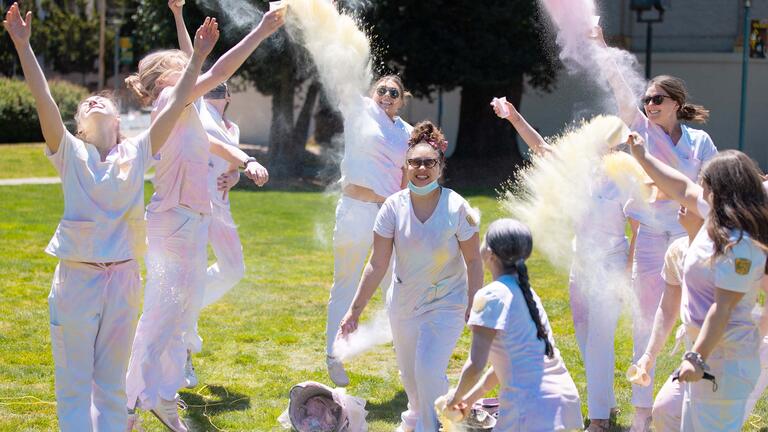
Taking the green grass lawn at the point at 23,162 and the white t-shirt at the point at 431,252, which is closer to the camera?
the white t-shirt at the point at 431,252

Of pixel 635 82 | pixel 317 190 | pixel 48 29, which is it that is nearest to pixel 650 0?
pixel 317 190

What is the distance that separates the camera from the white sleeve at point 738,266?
4020mm

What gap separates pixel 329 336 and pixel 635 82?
8.60ft

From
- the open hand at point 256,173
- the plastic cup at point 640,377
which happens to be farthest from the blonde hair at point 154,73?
the plastic cup at point 640,377

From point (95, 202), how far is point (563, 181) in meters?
2.73

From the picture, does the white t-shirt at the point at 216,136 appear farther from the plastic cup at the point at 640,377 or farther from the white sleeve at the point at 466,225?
the plastic cup at the point at 640,377

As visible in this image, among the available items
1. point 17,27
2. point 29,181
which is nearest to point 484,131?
point 29,181

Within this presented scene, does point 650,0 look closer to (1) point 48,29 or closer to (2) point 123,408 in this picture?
(2) point 123,408

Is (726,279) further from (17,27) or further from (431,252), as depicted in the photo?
(17,27)

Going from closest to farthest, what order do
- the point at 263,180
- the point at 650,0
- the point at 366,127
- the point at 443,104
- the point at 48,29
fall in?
the point at 263,180 < the point at 366,127 < the point at 650,0 < the point at 443,104 < the point at 48,29

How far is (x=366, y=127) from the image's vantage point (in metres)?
6.87

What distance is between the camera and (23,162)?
27.1 m

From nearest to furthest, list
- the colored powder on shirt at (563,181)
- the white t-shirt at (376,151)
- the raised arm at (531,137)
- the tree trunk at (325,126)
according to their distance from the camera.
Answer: the colored powder on shirt at (563,181)
the raised arm at (531,137)
the white t-shirt at (376,151)
the tree trunk at (325,126)

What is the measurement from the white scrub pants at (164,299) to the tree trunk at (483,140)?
19631 mm
